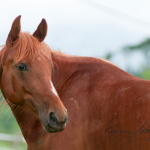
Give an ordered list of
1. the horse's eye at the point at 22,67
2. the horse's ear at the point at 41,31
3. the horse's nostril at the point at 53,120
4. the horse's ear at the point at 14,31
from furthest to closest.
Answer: the horse's ear at the point at 41,31, the horse's ear at the point at 14,31, the horse's eye at the point at 22,67, the horse's nostril at the point at 53,120

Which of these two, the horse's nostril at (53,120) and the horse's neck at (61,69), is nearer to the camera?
the horse's nostril at (53,120)

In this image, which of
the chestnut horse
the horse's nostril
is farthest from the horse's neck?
the horse's nostril

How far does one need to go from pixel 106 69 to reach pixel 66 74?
0.58m

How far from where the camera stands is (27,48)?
2.95 meters

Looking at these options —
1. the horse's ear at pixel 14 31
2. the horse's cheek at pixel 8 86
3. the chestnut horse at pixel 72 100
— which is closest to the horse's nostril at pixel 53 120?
the chestnut horse at pixel 72 100

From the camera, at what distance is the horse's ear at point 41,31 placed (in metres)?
3.23

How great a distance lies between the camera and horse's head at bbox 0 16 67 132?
2.61 metres

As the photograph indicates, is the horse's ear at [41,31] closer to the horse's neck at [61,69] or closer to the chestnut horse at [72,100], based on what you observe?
the chestnut horse at [72,100]

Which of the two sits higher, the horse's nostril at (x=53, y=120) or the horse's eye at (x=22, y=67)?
the horse's eye at (x=22, y=67)

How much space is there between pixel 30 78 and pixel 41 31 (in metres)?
0.79

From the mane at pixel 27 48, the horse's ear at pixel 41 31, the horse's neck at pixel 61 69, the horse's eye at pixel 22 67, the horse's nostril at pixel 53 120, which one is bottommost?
the horse's nostril at pixel 53 120

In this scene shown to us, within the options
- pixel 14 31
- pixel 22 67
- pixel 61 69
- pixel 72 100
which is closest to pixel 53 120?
pixel 72 100

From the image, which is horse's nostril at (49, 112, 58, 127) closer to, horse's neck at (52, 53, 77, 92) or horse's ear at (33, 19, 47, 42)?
horse's neck at (52, 53, 77, 92)

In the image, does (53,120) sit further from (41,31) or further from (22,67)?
(41,31)
